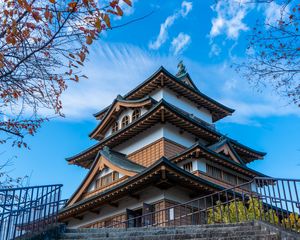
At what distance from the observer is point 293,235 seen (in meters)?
6.86

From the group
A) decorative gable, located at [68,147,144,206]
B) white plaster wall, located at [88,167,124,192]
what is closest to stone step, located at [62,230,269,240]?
decorative gable, located at [68,147,144,206]

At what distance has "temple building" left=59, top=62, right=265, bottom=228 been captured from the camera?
16.2m

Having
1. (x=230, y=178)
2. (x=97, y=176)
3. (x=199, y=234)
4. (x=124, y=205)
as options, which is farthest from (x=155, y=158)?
(x=199, y=234)

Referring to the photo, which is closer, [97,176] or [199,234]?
[199,234]

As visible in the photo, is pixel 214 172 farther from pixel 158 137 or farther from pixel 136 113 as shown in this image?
pixel 136 113

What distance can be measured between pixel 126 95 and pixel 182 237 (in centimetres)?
1838

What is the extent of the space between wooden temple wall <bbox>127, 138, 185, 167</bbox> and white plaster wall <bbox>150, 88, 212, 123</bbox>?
12.9 feet

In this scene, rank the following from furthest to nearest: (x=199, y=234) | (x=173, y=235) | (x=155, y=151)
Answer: (x=155, y=151) → (x=199, y=234) → (x=173, y=235)

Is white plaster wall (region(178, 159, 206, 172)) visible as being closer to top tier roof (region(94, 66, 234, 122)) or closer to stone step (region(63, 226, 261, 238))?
top tier roof (region(94, 66, 234, 122))

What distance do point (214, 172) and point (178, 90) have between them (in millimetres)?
6729

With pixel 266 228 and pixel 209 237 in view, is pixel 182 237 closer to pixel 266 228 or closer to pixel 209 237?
pixel 209 237

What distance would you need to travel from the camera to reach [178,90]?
77.5 feet

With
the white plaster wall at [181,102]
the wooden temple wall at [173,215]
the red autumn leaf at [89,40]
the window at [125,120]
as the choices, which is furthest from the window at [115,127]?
the red autumn leaf at [89,40]

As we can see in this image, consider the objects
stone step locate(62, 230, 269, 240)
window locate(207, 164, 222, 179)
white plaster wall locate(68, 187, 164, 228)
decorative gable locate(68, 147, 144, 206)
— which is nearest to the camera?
stone step locate(62, 230, 269, 240)
